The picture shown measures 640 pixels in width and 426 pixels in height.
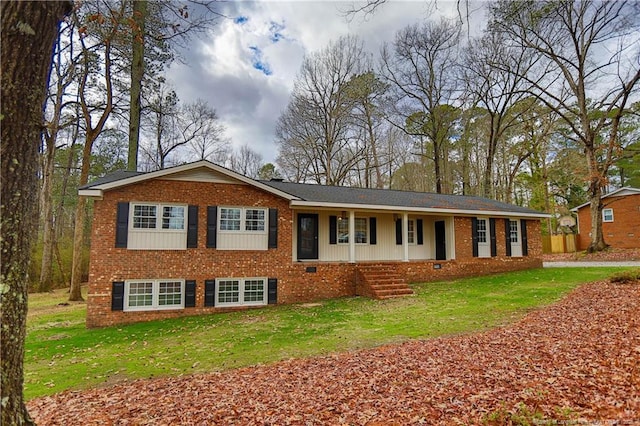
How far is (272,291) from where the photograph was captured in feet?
37.9

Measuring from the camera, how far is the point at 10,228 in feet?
7.99

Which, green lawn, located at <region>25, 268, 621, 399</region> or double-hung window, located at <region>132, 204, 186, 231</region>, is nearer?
green lawn, located at <region>25, 268, 621, 399</region>

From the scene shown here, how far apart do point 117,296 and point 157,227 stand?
2.27 meters

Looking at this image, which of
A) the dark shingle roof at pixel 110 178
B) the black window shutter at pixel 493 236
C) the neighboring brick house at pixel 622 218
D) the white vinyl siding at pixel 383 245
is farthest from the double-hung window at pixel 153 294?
the neighboring brick house at pixel 622 218

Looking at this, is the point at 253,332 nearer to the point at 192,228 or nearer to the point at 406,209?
the point at 192,228

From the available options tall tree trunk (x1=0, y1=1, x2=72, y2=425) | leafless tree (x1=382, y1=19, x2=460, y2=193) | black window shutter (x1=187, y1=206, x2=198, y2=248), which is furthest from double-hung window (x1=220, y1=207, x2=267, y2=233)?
leafless tree (x1=382, y1=19, x2=460, y2=193)

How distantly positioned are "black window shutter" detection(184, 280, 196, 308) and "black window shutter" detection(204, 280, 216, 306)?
13.8 inches

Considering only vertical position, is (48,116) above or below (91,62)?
below

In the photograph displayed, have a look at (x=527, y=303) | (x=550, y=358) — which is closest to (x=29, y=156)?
(x=550, y=358)

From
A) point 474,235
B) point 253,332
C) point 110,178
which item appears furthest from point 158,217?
point 474,235

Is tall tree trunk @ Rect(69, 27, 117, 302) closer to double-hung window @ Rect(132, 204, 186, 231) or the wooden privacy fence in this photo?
double-hung window @ Rect(132, 204, 186, 231)

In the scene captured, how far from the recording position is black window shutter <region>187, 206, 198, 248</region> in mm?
10766

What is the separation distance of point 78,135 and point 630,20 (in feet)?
95.0

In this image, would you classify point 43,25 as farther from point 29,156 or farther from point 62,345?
point 62,345
